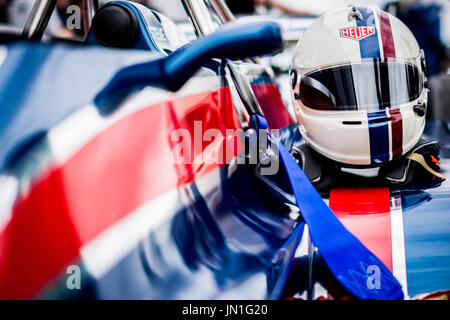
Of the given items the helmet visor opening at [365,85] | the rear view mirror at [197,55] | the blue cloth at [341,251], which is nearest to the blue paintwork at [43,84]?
the rear view mirror at [197,55]

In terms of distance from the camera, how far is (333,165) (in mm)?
1223

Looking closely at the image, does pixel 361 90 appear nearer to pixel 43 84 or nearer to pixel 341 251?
pixel 341 251

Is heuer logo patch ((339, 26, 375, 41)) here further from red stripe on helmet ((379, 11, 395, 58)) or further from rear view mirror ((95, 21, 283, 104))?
rear view mirror ((95, 21, 283, 104))

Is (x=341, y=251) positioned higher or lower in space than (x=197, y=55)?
lower

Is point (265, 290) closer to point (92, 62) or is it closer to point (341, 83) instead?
point (92, 62)

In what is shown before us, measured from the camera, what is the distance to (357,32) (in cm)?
119

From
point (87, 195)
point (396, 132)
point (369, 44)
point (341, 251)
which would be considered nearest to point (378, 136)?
point (396, 132)

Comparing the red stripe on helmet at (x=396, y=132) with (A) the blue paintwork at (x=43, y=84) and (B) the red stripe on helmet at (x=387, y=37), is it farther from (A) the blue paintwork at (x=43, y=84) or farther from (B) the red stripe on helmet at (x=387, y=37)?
(A) the blue paintwork at (x=43, y=84)

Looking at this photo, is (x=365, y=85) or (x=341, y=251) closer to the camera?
(x=341, y=251)

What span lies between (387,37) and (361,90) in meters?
0.18

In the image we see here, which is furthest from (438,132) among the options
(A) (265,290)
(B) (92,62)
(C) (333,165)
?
(B) (92,62)

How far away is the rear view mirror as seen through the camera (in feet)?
1.75
